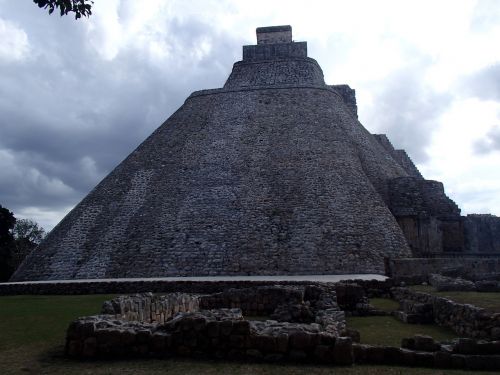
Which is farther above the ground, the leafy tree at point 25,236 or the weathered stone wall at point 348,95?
the weathered stone wall at point 348,95

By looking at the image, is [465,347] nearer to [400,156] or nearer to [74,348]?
[74,348]

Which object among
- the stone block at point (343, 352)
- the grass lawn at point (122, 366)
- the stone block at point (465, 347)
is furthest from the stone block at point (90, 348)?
the stone block at point (465, 347)

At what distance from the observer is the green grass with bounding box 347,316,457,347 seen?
8.60 metres

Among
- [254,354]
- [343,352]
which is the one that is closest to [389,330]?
[343,352]

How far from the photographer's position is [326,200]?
2419 cm

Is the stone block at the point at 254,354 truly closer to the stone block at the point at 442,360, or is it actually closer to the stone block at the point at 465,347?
the stone block at the point at 442,360

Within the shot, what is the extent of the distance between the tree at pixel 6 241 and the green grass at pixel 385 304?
26070 mm

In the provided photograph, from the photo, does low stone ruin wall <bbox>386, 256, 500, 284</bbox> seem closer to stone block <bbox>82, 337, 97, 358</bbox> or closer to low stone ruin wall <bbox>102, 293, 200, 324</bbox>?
low stone ruin wall <bbox>102, 293, 200, 324</bbox>

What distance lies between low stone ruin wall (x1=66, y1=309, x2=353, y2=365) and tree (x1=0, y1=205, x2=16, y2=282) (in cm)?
3015

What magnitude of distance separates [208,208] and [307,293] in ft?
38.8

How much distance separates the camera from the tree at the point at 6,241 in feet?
111

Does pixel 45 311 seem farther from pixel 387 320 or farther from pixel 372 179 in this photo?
pixel 372 179

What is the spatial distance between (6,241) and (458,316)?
32732 mm

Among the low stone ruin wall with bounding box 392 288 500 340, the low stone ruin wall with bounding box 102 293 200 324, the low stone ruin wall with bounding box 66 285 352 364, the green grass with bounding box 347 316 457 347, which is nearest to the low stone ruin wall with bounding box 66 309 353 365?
the low stone ruin wall with bounding box 66 285 352 364
